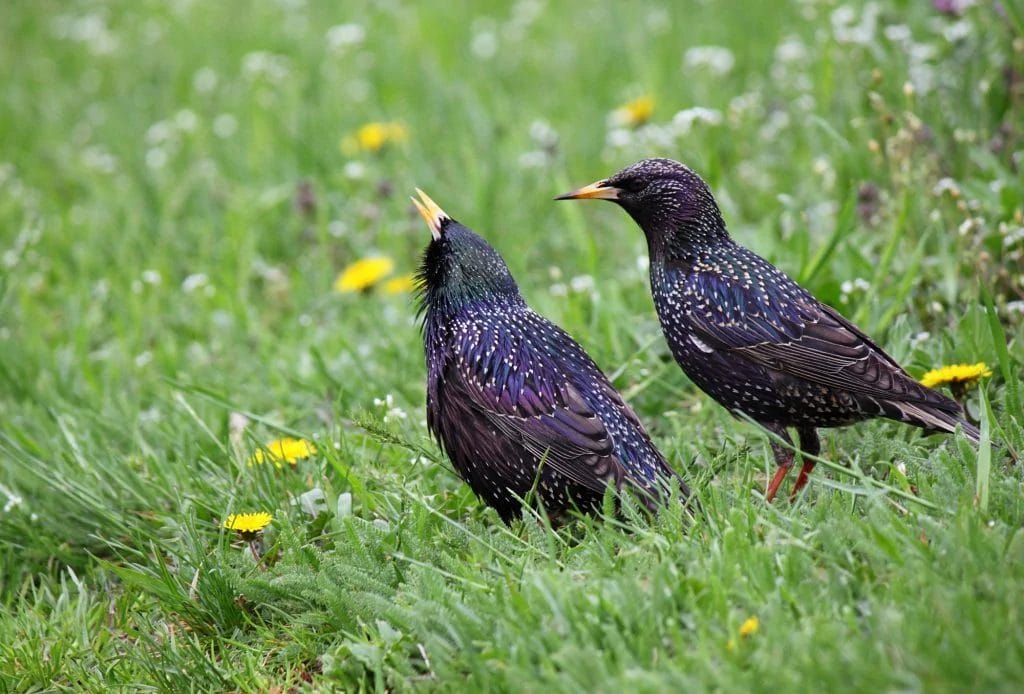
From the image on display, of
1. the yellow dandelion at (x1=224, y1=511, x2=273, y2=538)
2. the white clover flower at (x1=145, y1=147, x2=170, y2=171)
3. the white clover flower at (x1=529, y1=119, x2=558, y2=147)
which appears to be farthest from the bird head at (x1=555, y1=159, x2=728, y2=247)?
the white clover flower at (x1=145, y1=147, x2=170, y2=171)

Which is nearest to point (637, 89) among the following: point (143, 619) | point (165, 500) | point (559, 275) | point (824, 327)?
point (559, 275)

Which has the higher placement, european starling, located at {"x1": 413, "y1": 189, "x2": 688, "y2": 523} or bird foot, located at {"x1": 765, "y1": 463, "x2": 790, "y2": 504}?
european starling, located at {"x1": 413, "y1": 189, "x2": 688, "y2": 523}

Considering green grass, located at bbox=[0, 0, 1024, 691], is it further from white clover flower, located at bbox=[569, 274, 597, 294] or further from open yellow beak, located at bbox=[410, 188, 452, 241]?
open yellow beak, located at bbox=[410, 188, 452, 241]

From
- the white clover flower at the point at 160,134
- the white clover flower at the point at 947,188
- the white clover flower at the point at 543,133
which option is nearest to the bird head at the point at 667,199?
the white clover flower at the point at 947,188

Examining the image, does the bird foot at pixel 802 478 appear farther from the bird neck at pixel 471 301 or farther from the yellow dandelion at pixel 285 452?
the yellow dandelion at pixel 285 452

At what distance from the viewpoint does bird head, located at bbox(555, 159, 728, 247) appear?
4.15 m

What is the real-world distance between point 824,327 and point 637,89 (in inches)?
142

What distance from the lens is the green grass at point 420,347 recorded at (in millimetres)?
2934

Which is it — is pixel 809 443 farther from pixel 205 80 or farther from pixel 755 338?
pixel 205 80

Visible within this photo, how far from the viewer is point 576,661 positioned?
108 inches

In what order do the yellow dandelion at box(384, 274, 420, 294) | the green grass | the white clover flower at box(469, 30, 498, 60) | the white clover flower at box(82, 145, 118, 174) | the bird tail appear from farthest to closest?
the white clover flower at box(469, 30, 498, 60) → the white clover flower at box(82, 145, 118, 174) → the yellow dandelion at box(384, 274, 420, 294) → the bird tail → the green grass

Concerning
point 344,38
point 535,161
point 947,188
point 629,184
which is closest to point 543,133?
point 535,161

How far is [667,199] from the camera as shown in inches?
164

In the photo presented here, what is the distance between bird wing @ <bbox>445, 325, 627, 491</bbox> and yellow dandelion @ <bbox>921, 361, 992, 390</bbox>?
1.14m
